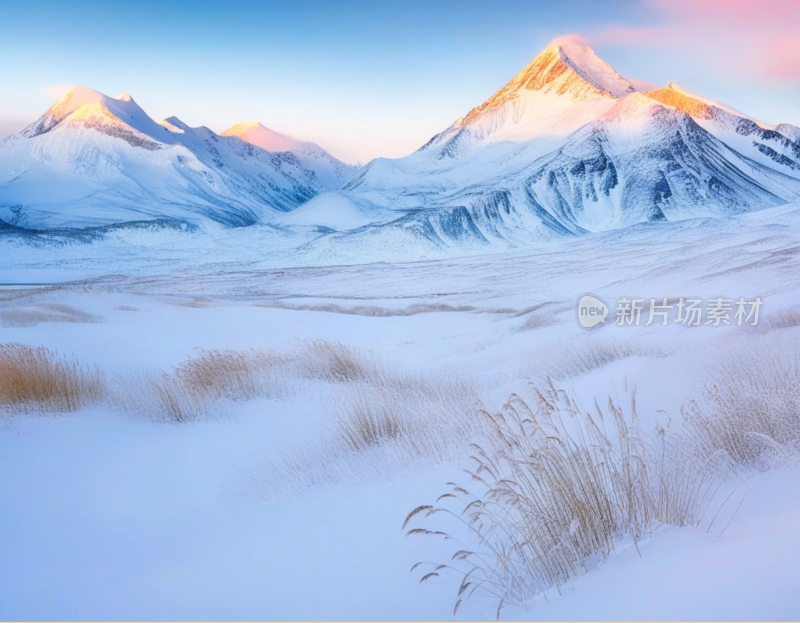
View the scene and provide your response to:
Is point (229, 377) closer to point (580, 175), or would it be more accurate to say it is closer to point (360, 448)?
point (360, 448)

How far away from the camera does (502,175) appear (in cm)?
7650

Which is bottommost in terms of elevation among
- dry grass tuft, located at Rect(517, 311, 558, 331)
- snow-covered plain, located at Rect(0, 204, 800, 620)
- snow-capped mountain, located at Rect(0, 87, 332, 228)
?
snow-covered plain, located at Rect(0, 204, 800, 620)

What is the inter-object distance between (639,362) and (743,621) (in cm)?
437

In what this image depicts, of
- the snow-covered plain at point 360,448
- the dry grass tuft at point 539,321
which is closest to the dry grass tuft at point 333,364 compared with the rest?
the snow-covered plain at point 360,448

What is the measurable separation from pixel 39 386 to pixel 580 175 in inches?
2590

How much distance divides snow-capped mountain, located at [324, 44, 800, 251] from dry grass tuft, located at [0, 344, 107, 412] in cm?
4780

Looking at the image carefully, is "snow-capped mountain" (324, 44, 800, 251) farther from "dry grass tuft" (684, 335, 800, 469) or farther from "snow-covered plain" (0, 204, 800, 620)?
"dry grass tuft" (684, 335, 800, 469)

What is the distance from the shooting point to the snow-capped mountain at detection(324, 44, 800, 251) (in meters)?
57.1

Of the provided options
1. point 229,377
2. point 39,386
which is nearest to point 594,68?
point 229,377

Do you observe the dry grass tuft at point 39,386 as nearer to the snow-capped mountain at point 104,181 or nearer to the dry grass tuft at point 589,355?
the dry grass tuft at point 589,355

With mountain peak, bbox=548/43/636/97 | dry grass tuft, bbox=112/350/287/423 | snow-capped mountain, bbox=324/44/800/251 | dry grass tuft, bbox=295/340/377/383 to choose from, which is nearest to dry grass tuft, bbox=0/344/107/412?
dry grass tuft, bbox=112/350/287/423

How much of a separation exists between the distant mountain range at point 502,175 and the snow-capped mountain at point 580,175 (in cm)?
22

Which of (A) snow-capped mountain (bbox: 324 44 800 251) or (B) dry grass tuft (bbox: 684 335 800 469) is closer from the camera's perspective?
(B) dry grass tuft (bbox: 684 335 800 469)

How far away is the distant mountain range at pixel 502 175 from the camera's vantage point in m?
58.1
